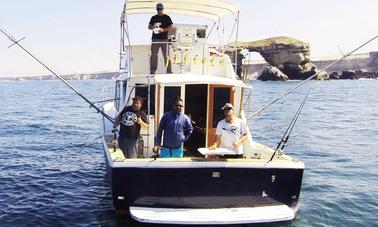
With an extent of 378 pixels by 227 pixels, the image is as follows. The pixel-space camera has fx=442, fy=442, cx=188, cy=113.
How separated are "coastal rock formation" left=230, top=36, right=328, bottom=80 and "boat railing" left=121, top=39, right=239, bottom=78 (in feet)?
254

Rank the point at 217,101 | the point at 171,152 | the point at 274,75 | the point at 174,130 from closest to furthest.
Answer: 1. the point at 174,130
2. the point at 171,152
3. the point at 217,101
4. the point at 274,75

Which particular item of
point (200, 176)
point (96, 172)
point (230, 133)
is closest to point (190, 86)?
point (230, 133)

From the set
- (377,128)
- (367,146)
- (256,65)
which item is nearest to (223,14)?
(367,146)

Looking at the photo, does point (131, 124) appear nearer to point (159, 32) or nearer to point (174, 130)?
point (174, 130)

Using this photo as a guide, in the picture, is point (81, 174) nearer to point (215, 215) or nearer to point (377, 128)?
point (215, 215)

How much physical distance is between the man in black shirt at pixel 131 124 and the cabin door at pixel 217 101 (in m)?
1.52

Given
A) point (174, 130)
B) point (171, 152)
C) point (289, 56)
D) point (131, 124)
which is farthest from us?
point (289, 56)

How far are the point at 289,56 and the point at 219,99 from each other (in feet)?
274

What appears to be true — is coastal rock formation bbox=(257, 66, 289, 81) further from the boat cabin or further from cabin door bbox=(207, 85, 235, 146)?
cabin door bbox=(207, 85, 235, 146)

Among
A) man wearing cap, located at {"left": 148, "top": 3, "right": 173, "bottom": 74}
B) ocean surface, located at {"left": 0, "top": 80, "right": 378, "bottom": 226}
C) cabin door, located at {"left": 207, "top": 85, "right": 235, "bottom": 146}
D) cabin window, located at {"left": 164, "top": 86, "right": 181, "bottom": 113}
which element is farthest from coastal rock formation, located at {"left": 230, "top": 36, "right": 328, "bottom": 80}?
cabin window, located at {"left": 164, "top": 86, "right": 181, "bottom": 113}

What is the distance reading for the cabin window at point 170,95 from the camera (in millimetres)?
9414

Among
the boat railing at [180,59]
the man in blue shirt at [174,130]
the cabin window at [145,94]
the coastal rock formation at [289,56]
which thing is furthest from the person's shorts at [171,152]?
the coastal rock formation at [289,56]

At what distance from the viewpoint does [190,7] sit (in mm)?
12125

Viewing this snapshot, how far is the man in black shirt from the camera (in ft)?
28.9
